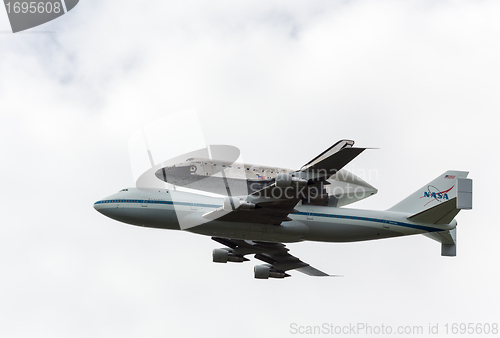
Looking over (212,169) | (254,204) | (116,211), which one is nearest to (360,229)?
(254,204)

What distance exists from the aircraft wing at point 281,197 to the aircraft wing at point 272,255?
7.34m

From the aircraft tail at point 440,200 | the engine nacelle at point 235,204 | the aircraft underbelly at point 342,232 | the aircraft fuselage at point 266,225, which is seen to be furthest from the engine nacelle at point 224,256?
the aircraft tail at point 440,200

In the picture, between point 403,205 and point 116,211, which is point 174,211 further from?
point 403,205

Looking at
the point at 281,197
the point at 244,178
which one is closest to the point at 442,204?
the point at 281,197

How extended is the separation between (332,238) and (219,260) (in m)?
10.5

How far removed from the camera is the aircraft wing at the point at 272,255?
51.1 metres

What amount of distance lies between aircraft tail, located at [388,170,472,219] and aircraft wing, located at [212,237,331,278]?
923 cm

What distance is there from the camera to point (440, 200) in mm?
48812

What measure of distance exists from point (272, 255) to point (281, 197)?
11.2m

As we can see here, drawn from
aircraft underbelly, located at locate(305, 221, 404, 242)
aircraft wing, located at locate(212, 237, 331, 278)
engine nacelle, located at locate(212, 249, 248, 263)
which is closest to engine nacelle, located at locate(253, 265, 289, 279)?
aircraft wing, located at locate(212, 237, 331, 278)

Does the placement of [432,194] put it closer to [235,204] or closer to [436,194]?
[436,194]

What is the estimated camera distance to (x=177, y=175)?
4928 cm

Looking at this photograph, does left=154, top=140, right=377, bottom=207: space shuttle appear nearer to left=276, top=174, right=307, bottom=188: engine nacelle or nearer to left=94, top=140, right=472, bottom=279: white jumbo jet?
left=94, top=140, right=472, bottom=279: white jumbo jet

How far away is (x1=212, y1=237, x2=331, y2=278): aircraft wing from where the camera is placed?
5112cm
